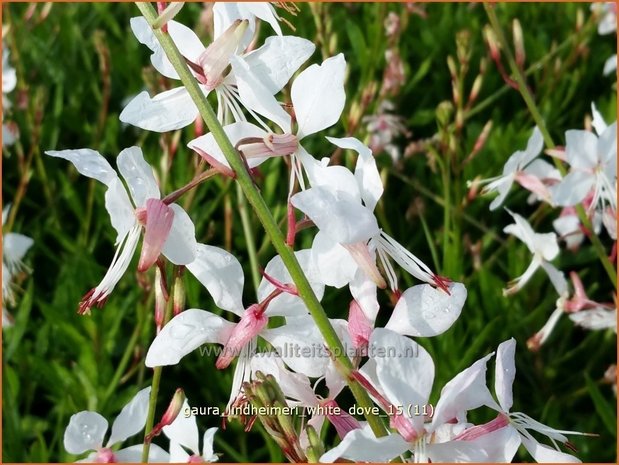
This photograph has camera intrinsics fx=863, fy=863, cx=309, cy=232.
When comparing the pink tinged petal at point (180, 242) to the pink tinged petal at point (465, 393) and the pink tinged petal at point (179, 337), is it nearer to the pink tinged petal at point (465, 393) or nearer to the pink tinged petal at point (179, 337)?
the pink tinged petal at point (179, 337)

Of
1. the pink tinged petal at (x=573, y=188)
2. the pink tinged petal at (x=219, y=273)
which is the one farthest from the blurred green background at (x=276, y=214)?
the pink tinged petal at (x=219, y=273)

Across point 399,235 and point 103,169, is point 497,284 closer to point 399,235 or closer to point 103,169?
point 399,235

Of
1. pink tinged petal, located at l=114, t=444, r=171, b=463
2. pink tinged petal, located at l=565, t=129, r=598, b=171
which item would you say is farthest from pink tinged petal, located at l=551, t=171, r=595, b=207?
pink tinged petal, located at l=114, t=444, r=171, b=463

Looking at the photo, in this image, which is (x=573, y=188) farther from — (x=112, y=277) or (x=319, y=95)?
(x=112, y=277)

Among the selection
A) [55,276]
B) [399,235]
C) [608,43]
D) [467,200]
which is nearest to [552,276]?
[467,200]

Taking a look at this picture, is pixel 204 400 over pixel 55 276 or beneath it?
beneath

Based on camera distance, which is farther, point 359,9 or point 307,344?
point 359,9

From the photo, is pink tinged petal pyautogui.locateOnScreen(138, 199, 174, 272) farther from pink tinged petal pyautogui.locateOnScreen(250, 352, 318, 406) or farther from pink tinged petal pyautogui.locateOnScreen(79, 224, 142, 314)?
pink tinged petal pyautogui.locateOnScreen(250, 352, 318, 406)
